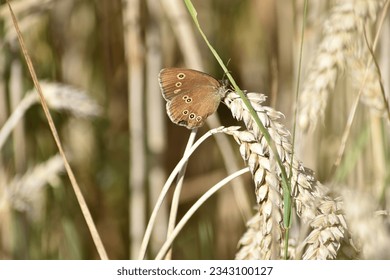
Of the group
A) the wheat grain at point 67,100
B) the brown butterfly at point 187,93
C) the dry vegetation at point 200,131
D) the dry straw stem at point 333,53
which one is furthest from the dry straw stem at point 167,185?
the wheat grain at point 67,100

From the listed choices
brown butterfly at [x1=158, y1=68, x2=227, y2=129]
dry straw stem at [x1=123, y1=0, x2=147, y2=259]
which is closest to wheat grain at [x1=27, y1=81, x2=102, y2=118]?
dry straw stem at [x1=123, y1=0, x2=147, y2=259]

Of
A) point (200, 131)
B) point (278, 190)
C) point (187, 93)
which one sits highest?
point (187, 93)

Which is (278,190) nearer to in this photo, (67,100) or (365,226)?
(365,226)

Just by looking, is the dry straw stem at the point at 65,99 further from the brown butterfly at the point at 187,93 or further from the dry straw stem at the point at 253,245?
the dry straw stem at the point at 253,245

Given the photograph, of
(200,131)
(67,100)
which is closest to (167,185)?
(67,100)
